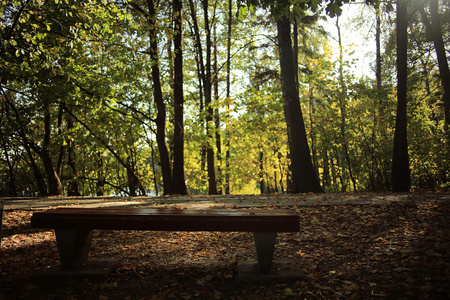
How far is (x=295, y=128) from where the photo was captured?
9500 mm

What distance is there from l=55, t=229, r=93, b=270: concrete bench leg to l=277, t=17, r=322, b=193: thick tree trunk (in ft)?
23.2

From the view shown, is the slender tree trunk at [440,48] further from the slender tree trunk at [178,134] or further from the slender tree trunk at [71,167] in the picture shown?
the slender tree trunk at [71,167]

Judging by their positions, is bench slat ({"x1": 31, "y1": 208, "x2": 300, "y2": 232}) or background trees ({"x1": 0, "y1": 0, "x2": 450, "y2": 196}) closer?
bench slat ({"x1": 31, "y1": 208, "x2": 300, "y2": 232})

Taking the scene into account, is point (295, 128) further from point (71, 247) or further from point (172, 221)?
point (71, 247)

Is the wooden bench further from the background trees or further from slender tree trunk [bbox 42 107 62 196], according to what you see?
slender tree trunk [bbox 42 107 62 196]

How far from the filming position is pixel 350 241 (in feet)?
14.4

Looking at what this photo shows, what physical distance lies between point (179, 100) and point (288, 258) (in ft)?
26.8

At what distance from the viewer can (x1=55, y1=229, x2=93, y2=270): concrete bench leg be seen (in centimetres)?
336

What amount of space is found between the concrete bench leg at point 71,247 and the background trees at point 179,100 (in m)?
3.16

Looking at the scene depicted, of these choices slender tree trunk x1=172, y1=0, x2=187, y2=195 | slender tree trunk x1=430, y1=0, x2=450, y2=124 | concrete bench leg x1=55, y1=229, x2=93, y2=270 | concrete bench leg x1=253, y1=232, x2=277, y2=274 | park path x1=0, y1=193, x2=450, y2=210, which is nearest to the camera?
concrete bench leg x1=253, y1=232, x2=277, y2=274

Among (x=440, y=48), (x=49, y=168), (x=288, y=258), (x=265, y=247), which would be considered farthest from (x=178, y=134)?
(x=440, y=48)

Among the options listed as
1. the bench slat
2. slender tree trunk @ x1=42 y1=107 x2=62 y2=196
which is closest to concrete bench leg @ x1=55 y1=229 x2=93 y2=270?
the bench slat

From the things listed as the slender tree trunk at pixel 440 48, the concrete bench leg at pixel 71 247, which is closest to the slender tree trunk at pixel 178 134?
the concrete bench leg at pixel 71 247

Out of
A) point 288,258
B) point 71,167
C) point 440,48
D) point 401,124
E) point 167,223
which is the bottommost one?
point 288,258
